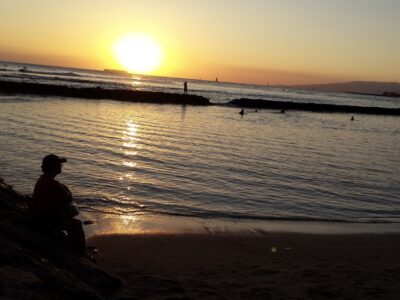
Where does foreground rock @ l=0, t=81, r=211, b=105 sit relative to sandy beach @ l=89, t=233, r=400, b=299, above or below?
above

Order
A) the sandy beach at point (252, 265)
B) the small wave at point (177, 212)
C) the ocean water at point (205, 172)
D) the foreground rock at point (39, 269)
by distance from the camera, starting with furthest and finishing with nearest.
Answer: the ocean water at point (205, 172)
the small wave at point (177, 212)
the sandy beach at point (252, 265)
the foreground rock at point (39, 269)

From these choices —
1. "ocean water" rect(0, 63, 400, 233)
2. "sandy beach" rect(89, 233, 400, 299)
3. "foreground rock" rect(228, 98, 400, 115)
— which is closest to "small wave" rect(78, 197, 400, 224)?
"ocean water" rect(0, 63, 400, 233)

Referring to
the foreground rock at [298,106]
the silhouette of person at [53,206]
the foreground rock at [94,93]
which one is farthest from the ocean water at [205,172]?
the foreground rock at [298,106]

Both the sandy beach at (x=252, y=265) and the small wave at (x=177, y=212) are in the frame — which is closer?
the sandy beach at (x=252, y=265)

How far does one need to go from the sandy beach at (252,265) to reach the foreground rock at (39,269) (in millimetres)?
527

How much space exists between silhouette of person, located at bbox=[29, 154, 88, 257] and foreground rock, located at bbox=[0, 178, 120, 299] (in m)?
0.19

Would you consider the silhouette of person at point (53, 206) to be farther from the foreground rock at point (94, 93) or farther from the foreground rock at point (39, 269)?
the foreground rock at point (94, 93)

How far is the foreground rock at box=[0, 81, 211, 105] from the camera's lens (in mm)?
49062

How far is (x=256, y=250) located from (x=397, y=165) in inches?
570

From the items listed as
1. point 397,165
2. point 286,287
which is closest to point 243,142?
point 397,165

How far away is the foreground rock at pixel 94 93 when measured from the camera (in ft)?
161

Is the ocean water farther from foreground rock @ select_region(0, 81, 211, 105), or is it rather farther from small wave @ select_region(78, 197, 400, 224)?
foreground rock @ select_region(0, 81, 211, 105)

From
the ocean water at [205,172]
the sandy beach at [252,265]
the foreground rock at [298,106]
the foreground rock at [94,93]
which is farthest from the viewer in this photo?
the foreground rock at [298,106]

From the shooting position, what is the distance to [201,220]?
10.6 meters
